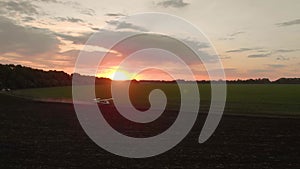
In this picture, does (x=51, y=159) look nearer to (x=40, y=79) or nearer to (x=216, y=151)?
(x=216, y=151)

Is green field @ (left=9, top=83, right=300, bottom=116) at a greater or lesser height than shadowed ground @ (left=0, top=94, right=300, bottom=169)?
greater

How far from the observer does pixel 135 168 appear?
20.5 m

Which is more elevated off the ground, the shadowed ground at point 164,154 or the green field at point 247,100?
the green field at point 247,100

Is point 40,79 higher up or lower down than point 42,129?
higher up

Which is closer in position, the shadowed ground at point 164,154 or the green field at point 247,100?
the shadowed ground at point 164,154

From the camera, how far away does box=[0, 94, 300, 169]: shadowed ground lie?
21594 mm

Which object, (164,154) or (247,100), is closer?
(164,154)

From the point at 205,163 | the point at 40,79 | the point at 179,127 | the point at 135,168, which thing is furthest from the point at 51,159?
the point at 40,79

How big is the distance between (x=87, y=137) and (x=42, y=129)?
665 cm

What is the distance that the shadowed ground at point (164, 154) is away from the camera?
21.6 metres

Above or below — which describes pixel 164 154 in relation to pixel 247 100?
below

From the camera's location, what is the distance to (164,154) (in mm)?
25094

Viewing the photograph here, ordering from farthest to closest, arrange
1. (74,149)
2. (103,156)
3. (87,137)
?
(87,137), (74,149), (103,156)

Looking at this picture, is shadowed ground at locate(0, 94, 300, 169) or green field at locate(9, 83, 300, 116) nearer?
shadowed ground at locate(0, 94, 300, 169)
